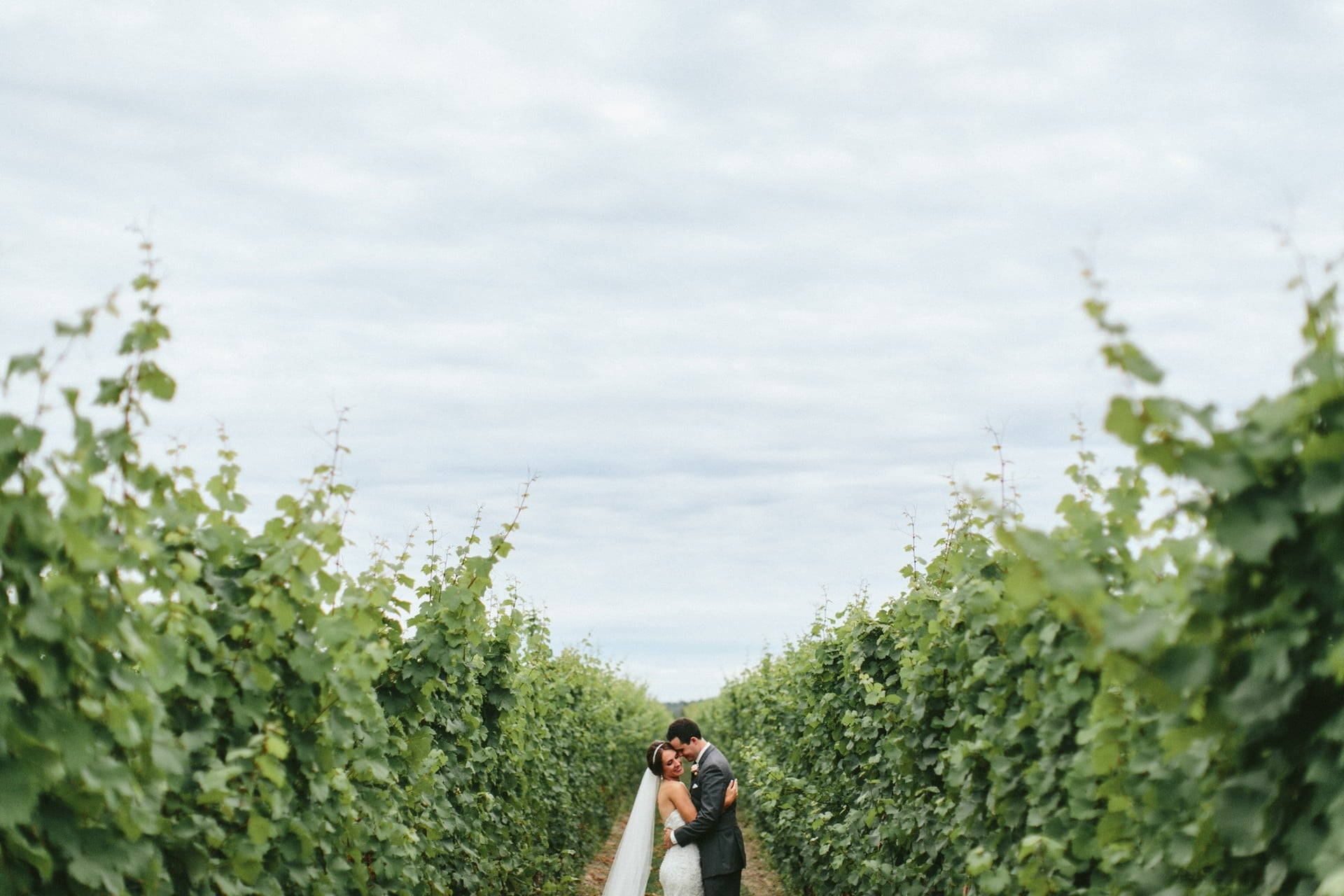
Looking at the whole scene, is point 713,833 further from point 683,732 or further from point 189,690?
point 189,690

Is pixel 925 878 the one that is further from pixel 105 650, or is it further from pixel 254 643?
pixel 105 650

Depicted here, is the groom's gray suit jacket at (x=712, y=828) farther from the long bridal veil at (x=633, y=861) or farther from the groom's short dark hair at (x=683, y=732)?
the long bridal veil at (x=633, y=861)

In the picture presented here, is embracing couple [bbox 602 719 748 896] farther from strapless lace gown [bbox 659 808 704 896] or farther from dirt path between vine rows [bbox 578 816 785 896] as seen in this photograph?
dirt path between vine rows [bbox 578 816 785 896]

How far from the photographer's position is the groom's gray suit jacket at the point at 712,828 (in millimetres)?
8086

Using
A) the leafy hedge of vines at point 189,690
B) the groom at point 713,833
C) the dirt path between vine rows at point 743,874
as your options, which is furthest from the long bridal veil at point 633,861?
the leafy hedge of vines at point 189,690

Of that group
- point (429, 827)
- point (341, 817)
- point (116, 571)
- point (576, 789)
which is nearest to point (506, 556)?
point (429, 827)

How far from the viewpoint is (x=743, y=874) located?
17.7 meters

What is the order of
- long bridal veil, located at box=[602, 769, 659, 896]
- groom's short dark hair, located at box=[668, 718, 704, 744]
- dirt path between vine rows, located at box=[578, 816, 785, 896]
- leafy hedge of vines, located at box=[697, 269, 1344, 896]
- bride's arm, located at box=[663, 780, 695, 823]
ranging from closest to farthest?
leafy hedge of vines, located at box=[697, 269, 1344, 896] < bride's arm, located at box=[663, 780, 695, 823] < groom's short dark hair, located at box=[668, 718, 704, 744] < long bridal veil, located at box=[602, 769, 659, 896] < dirt path between vine rows, located at box=[578, 816, 785, 896]

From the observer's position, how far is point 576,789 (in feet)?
52.7

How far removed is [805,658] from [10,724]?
10903 millimetres

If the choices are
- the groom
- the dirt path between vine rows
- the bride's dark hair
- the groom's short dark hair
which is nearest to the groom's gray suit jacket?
the groom

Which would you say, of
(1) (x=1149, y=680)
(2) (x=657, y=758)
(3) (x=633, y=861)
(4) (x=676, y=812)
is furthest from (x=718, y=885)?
(1) (x=1149, y=680)

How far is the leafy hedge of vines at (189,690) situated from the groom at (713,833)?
1.79 m

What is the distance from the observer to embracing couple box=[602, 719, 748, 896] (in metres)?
8.10
